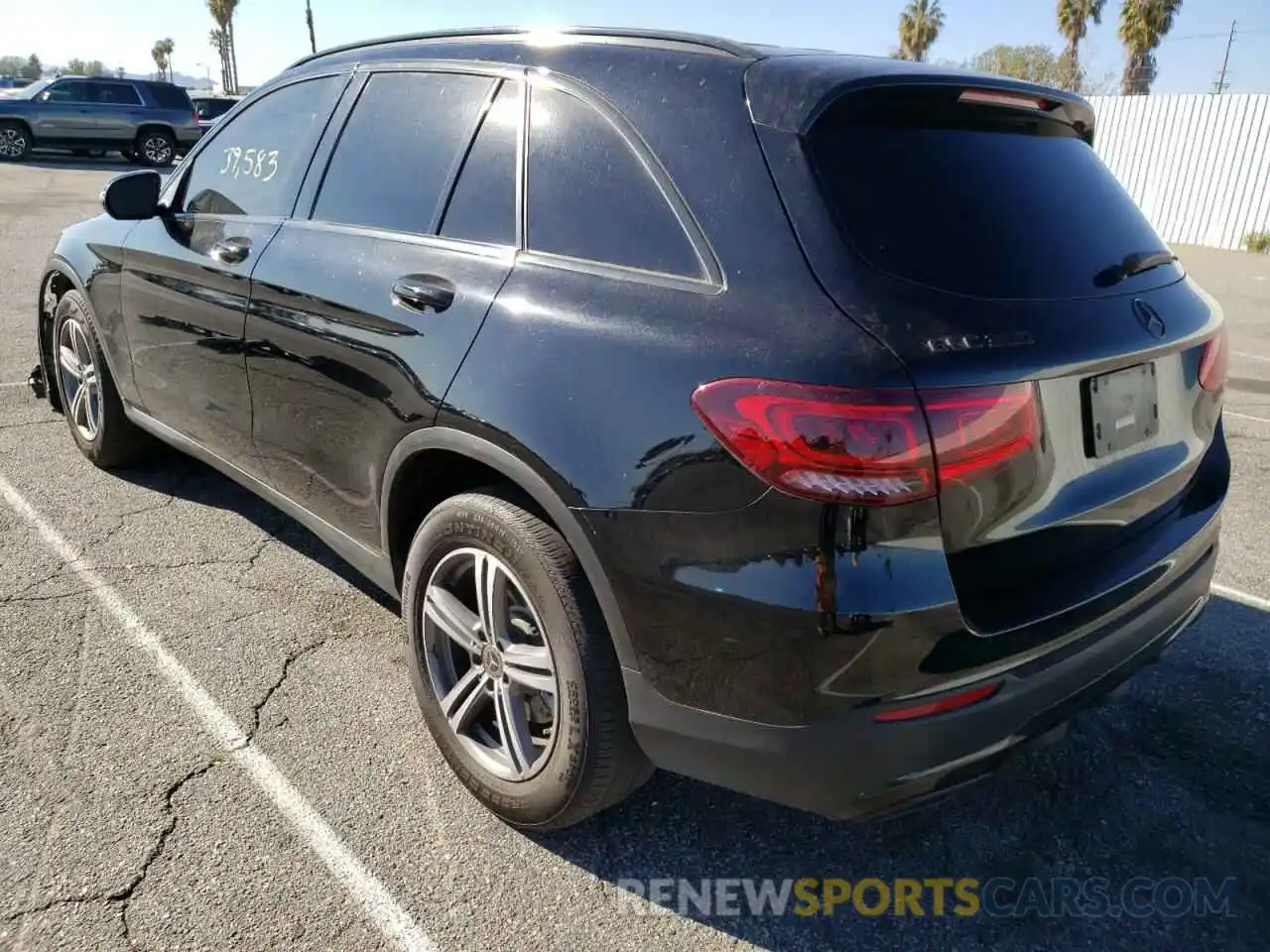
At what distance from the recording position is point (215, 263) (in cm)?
334

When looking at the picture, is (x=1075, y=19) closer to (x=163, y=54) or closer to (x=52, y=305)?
(x=52, y=305)

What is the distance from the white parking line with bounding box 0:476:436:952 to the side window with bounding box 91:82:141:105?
24.4 metres

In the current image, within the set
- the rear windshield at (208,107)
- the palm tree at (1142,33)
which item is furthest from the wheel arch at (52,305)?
the palm tree at (1142,33)

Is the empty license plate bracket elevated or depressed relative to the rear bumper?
elevated

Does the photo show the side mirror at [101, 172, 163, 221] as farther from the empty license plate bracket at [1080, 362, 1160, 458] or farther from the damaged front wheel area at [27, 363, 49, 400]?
the empty license plate bracket at [1080, 362, 1160, 458]

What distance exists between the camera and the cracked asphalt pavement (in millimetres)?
2145

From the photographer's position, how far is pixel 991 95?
223 cm

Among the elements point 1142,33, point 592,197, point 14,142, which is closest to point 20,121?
point 14,142

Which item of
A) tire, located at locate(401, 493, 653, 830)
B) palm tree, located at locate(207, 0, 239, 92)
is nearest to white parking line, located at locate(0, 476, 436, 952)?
tire, located at locate(401, 493, 653, 830)

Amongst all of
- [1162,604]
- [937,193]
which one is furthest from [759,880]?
[937,193]

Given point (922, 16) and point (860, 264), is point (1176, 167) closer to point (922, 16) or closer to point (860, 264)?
point (860, 264)

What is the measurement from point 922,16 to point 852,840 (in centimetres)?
5584

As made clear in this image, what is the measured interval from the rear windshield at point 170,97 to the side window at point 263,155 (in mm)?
24019

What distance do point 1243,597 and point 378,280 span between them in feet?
10.9
